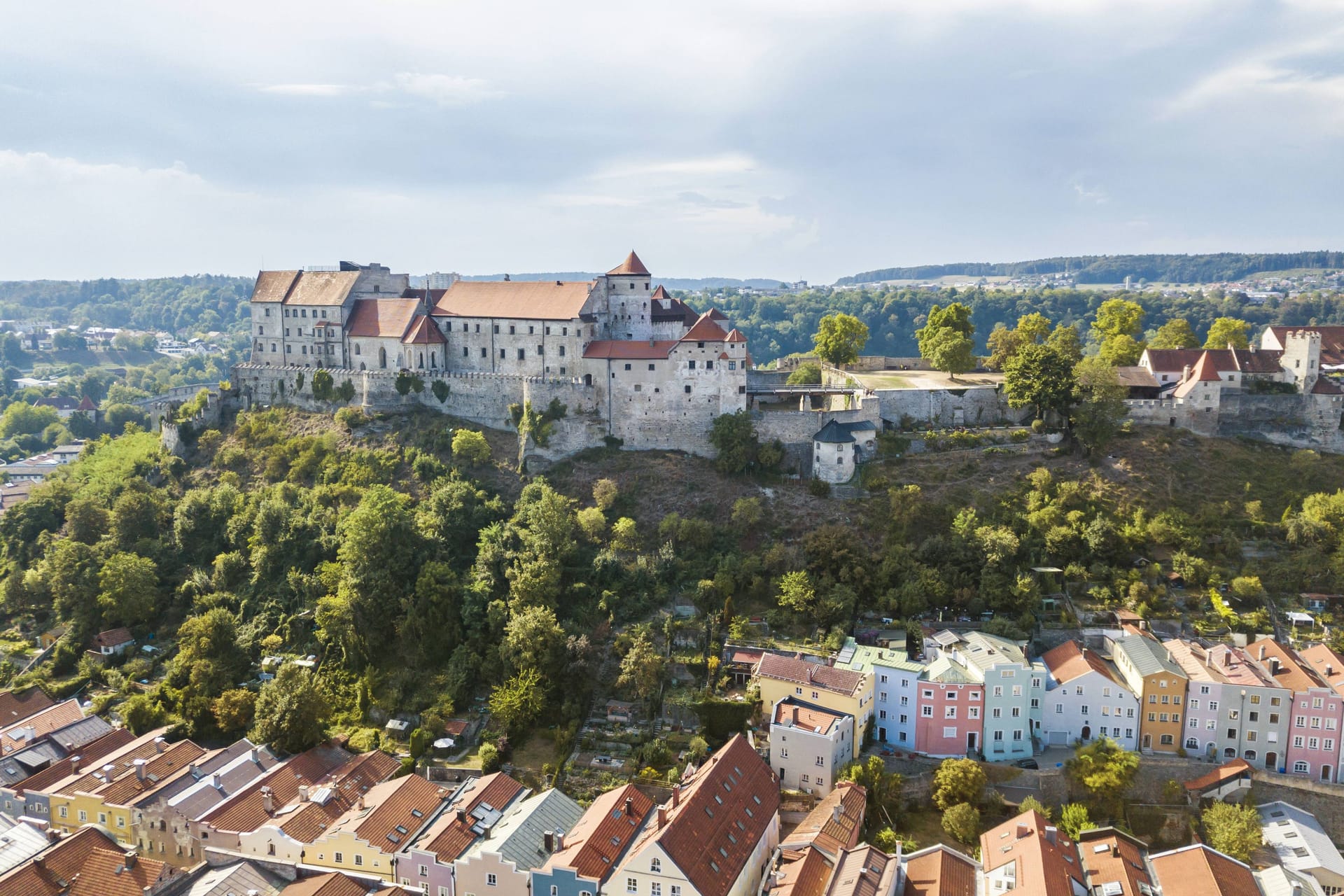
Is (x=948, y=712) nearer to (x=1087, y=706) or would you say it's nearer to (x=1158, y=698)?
(x=1087, y=706)

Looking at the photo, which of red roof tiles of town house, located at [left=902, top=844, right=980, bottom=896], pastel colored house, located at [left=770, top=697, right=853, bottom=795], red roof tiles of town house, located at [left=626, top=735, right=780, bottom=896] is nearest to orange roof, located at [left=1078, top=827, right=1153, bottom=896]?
red roof tiles of town house, located at [left=902, top=844, right=980, bottom=896]

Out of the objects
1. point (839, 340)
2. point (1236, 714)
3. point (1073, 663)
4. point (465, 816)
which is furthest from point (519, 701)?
point (839, 340)

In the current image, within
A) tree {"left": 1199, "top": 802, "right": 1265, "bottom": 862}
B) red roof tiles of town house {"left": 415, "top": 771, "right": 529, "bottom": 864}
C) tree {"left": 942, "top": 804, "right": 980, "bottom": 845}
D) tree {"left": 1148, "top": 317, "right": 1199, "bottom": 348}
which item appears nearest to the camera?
red roof tiles of town house {"left": 415, "top": 771, "right": 529, "bottom": 864}

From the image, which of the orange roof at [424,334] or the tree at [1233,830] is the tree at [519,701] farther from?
the orange roof at [424,334]

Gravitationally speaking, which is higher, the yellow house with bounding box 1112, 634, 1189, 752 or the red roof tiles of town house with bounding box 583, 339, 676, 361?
the red roof tiles of town house with bounding box 583, 339, 676, 361

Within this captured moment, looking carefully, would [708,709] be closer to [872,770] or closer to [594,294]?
[872,770]

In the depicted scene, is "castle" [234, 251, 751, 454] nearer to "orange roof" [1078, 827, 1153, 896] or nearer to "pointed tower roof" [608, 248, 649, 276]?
"pointed tower roof" [608, 248, 649, 276]

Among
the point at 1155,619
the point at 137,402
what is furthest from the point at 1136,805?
the point at 137,402
